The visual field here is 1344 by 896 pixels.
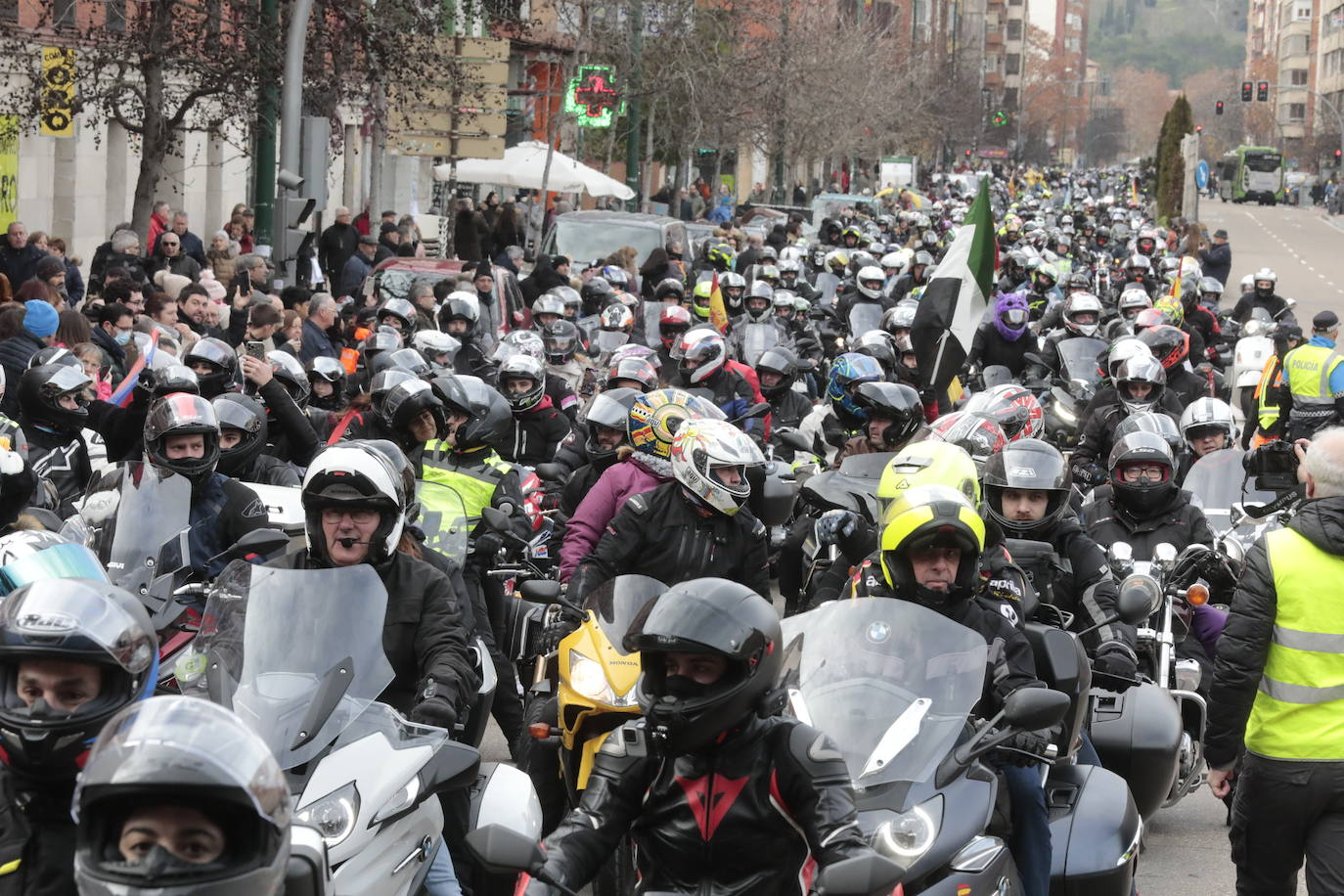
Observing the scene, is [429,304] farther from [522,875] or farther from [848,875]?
[848,875]

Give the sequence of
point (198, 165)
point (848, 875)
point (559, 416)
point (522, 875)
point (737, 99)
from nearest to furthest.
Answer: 1. point (848, 875)
2. point (522, 875)
3. point (559, 416)
4. point (198, 165)
5. point (737, 99)

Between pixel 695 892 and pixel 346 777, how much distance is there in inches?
33.5

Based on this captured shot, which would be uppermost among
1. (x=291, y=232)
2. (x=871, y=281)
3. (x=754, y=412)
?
(x=291, y=232)

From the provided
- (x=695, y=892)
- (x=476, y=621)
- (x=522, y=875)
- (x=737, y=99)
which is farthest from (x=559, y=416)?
(x=737, y=99)

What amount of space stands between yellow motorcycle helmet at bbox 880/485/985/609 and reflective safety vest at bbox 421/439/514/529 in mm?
3090

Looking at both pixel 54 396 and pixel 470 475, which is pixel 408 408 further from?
pixel 54 396

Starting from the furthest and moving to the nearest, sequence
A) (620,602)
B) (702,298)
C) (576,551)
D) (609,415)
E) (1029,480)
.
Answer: (702,298) < (609,415) < (576,551) < (1029,480) < (620,602)

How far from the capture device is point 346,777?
15.8 feet

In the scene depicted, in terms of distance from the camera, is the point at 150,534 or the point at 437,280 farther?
the point at 437,280

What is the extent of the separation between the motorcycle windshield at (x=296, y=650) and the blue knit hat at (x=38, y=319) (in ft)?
24.6

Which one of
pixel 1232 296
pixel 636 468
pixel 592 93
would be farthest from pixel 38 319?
pixel 1232 296

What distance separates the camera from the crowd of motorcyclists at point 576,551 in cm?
400

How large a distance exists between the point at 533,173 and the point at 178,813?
33.6 meters

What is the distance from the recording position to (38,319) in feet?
40.8
